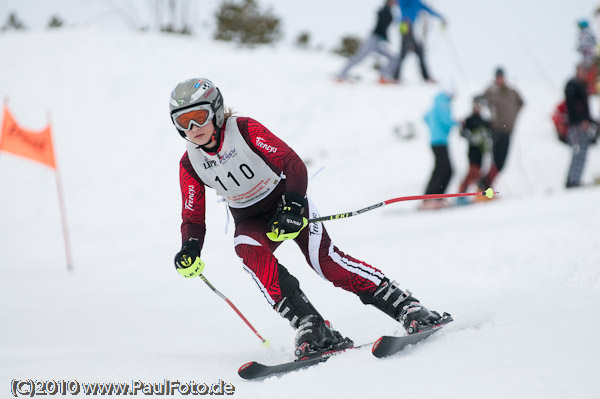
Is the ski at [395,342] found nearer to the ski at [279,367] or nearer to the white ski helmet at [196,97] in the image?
the ski at [279,367]

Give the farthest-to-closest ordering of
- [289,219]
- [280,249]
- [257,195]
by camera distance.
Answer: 1. [280,249]
2. [257,195]
3. [289,219]

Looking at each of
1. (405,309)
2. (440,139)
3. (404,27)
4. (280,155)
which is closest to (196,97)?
(280,155)

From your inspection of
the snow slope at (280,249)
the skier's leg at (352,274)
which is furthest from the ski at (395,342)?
the skier's leg at (352,274)

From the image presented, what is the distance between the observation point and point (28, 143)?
8289 millimetres

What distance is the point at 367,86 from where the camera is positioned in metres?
14.1

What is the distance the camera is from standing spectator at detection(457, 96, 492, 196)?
878 centimetres

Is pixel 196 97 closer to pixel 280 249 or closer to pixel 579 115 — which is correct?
pixel 280 249

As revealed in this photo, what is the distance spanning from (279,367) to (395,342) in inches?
24.3

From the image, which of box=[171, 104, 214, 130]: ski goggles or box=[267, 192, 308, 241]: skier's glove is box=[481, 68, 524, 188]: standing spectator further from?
box=[171, 104, 214, 130]: ski goggles

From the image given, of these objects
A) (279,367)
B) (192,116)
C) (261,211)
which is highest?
(192,116)

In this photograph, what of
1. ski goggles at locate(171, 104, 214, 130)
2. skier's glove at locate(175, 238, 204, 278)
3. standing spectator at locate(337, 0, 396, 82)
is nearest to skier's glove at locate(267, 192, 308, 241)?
skier's glove at locate(175, 238, 204, 278)

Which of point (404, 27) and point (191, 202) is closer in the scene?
point (191, 202)

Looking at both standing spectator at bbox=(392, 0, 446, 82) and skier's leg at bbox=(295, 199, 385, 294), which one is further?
standing spectator at bbox=(392, 0, 446, 82)

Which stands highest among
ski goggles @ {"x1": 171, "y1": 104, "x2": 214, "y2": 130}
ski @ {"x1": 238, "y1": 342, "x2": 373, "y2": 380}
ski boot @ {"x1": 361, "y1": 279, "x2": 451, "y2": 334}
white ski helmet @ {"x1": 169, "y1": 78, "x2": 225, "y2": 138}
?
white ski helmet @ {"x1": 169, "y1": 78, "x2": 225, "y2": 138}
